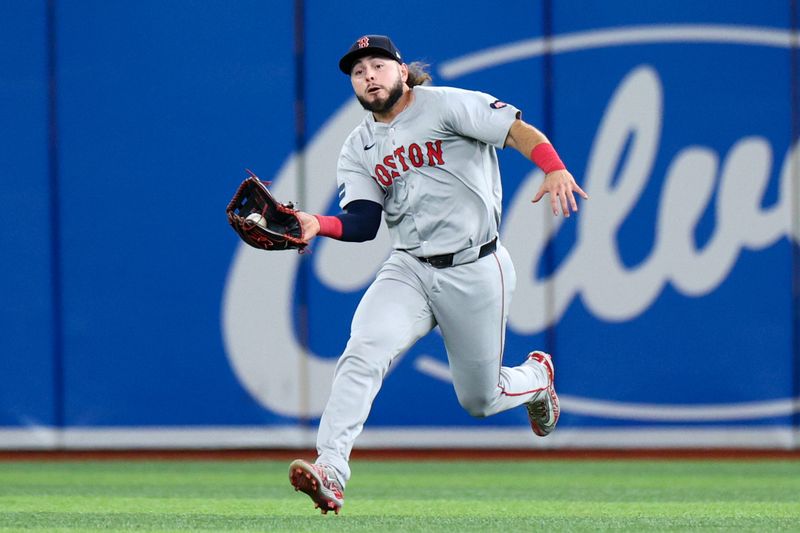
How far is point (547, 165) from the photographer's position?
4227 millimetres

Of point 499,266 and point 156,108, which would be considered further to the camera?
point 156,108

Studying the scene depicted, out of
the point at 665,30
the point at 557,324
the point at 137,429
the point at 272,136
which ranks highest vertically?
the point at 665,30

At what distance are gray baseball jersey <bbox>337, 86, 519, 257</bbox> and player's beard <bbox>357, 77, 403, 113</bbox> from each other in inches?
2.4

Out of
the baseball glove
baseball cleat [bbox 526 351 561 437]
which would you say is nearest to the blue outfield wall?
baseball cleat [bbox 526 351 561 437]

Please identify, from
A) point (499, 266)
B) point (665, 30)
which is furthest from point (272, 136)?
point (499, 266)

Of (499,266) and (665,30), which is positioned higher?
(665,30)

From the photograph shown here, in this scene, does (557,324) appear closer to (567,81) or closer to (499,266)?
(567,81)

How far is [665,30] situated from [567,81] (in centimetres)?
60

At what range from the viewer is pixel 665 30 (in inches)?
294

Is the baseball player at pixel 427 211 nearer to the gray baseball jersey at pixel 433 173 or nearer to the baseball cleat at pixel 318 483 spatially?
the gray baseball jersey at pixel 433 173

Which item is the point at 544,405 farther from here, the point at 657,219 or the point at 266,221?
the point at 657,219

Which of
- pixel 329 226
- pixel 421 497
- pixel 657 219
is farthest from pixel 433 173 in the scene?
pixel 657 219

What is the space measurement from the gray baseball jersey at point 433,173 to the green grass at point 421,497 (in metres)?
0.94

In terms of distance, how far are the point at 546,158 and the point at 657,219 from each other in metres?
3.35
